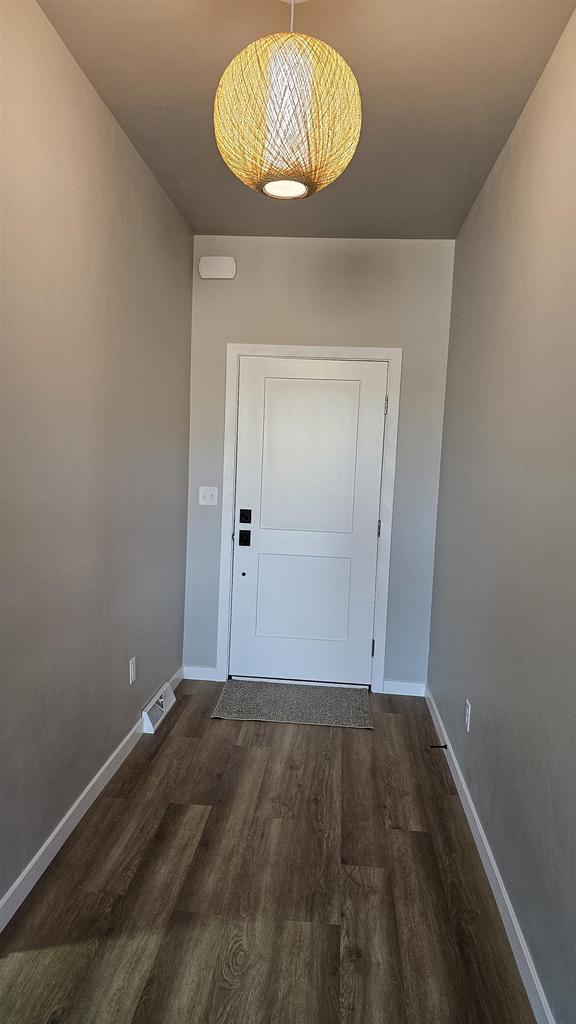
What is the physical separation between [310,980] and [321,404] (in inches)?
107

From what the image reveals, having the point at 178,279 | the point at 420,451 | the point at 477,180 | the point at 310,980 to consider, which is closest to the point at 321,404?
the point at 420,451

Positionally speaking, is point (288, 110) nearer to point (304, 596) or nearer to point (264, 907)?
point (264, 907)

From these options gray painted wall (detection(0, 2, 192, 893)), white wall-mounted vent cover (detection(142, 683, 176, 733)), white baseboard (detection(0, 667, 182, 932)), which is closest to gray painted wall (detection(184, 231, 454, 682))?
gray painted wall (detection(0, 2, 192, 893))

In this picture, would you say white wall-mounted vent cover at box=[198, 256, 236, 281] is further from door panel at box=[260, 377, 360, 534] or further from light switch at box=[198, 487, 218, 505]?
light switch at box=[198, 487, 218, 505]

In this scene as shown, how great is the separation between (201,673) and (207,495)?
1.11m

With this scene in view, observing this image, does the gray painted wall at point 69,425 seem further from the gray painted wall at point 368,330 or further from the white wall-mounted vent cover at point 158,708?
the gray painted wall at point 368,330

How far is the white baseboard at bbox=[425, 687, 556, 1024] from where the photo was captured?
156cm

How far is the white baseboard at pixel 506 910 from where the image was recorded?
5.11ft

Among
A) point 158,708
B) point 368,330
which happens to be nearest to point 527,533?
point 368,330

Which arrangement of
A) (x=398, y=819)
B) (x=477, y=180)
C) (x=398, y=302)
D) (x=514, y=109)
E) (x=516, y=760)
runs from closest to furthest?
1. (x=516, y=760)
2. (x=514, y=109)
3. (x=398, y=819)
4. (x=477, y=180)
5. (x=398, y=302)

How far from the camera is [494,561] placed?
2258mm

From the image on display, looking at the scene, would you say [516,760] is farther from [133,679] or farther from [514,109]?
[514,109]

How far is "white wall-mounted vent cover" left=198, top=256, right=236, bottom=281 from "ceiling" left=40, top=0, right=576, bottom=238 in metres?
0.58

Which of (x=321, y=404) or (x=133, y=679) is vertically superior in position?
(x=321, y=404)
